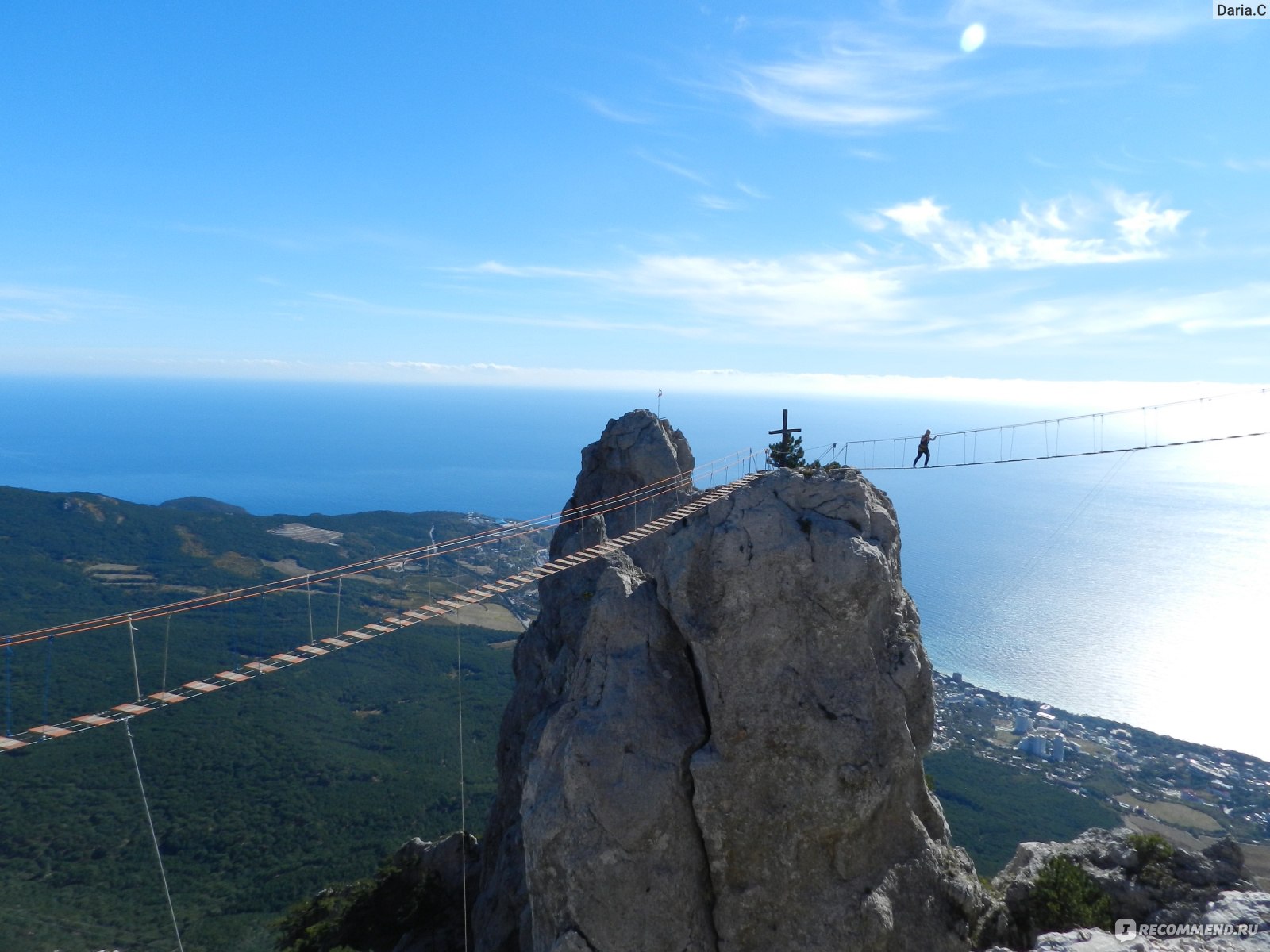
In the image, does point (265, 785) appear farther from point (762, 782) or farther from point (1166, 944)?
point (1166, 944)

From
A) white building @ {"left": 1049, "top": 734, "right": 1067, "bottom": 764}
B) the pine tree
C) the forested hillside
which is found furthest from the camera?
white building @ {"left": 1049, "top": 734, "right": 1067, "bottom": 764}

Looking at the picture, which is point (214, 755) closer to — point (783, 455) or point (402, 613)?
point (402, 613)

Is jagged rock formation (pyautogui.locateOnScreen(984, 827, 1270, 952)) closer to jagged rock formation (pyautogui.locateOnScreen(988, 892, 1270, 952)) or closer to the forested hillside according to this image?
jagged rock formation (pyautogui.locateOnScreen(988, 892, 1270, 952))

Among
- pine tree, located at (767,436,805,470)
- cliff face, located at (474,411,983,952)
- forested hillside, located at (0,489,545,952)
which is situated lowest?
forested hillside, located at (0,489,545,952)

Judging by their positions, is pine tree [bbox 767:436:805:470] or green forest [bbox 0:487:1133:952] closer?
pine tree [bbox 767:436:805:470]

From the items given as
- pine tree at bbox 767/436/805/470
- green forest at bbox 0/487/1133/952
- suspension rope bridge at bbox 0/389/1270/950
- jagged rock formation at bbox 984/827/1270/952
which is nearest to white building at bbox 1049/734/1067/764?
green forest at bbox 0/487/1133/952

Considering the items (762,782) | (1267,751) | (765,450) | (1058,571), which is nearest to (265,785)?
(765,450)
